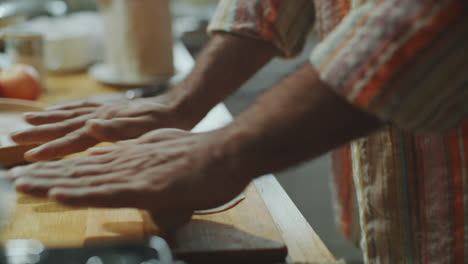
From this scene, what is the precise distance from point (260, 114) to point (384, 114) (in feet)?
0.36

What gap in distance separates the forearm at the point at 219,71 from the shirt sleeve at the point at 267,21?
2cm

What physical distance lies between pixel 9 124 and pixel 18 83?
26 cm

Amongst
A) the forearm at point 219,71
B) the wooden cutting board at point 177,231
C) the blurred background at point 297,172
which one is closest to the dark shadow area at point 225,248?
the wooden cutting board at point 177,231

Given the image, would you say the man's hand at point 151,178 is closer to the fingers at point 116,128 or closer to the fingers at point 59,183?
the fingers at point 59,183

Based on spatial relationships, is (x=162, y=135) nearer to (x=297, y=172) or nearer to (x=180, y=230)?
(x=180, y=230)

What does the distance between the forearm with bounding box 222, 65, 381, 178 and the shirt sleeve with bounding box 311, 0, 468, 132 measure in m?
0.02

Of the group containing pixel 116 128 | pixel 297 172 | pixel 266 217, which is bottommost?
pixel 297 172

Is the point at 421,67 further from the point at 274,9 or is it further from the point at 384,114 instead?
the point at 274,9

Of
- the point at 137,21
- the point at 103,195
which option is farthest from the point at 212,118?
the point at 103,195

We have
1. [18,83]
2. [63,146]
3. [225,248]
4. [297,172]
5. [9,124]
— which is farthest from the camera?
[297,172]

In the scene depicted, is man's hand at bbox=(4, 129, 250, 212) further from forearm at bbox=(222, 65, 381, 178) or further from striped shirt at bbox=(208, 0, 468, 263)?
striped shirt at bbox=(208, 0, 468, 263)

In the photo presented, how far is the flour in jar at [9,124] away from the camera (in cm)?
81

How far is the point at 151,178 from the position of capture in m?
0.54

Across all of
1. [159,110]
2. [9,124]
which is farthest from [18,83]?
[159,110]
